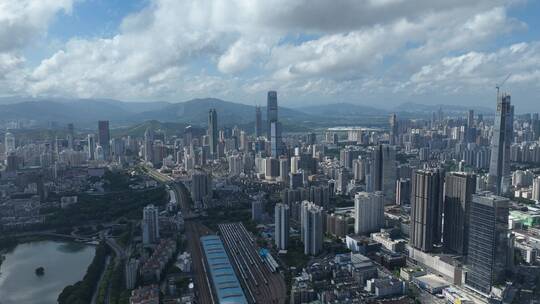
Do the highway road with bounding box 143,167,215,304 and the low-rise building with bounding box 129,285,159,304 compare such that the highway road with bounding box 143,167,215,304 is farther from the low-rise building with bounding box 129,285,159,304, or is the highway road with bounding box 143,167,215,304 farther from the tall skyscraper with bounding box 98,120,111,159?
the tall skyscraper with bounding box 98,120,111,159

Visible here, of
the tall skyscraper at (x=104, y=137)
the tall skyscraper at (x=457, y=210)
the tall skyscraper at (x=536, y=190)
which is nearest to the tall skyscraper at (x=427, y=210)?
the tall skyscraper at (x=457, y=210)

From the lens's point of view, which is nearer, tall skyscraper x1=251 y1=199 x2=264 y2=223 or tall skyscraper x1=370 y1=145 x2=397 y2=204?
tall skyscraper x1=251 y1=199 x2=264 y2=223

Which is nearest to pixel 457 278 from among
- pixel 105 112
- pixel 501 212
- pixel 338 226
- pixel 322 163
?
pixel 501 212

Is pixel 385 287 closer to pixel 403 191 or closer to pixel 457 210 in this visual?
pixel 457 210

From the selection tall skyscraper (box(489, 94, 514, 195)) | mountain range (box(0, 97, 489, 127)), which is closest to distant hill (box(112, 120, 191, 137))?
mountain range (box(0, 97, 489, 127))

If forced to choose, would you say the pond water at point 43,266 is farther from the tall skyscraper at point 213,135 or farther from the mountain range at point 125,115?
the mountain range at point 125,115

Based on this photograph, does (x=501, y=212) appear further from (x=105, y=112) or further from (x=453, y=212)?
(x=105, y=112)
